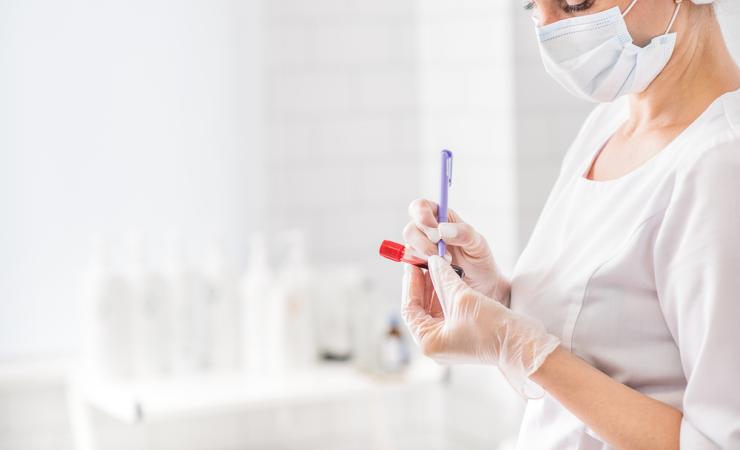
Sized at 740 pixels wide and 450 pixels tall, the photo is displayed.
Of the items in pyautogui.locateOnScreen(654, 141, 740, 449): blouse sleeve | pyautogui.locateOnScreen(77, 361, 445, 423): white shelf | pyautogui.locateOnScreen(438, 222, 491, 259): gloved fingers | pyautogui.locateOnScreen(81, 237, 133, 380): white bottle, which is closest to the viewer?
pyautogui.locateOnScreen(654, 141, 740, 449): blouse sleeve

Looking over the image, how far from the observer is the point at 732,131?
86 cm

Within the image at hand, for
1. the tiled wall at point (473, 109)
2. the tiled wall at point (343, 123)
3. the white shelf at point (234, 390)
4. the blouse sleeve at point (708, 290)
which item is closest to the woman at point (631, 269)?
the blouse sleeve at point (708, 290)

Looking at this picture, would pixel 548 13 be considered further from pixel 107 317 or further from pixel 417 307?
pixel 107 317

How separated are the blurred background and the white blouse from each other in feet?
3.55

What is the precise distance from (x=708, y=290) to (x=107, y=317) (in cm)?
156

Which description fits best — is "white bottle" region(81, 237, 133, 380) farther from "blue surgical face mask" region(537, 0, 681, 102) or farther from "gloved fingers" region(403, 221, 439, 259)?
"blue surgical face mask" region(537, 0, 681, 102)

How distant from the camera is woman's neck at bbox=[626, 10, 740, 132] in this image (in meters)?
0.94

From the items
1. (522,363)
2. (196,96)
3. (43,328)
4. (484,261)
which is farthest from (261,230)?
(522,363)

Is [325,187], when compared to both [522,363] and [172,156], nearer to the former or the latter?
[172,156]

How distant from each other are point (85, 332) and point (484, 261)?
133cm

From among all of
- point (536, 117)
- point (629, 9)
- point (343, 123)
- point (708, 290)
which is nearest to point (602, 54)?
point (629, 9)

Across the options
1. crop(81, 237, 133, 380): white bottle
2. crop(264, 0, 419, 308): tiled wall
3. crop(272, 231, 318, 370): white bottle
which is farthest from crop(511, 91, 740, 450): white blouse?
crop(264, 0, 419, 308): tiled wall

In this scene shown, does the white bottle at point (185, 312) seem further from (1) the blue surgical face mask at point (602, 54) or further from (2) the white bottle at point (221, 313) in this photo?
(1) the blue surgical face mask at point (602, 54)

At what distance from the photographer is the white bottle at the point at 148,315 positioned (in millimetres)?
2133
